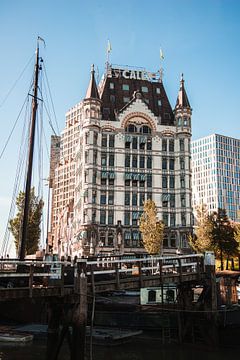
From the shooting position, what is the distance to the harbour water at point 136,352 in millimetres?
23875

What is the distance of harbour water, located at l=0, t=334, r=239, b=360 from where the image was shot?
2388cm

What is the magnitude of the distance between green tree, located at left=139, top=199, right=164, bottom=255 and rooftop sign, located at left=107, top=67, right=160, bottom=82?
36.0m

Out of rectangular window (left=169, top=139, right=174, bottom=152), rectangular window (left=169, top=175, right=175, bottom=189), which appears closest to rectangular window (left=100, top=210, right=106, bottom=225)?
rectangular window (left=169, top=175, right=175, bottom=189)

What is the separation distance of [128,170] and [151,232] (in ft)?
53.2

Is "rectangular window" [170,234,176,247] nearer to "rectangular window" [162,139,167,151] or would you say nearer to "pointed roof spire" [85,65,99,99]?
"rectangular window" [162,139,167,151]

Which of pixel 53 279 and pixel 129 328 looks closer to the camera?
pixel 53 279

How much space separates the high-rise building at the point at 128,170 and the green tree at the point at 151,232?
8187 millimetres

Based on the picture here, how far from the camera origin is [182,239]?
75.1 m

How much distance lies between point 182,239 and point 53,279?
2243 inches

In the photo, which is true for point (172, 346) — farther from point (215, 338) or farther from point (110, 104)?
point (110, 104)

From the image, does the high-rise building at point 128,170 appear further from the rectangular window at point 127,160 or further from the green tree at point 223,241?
the green tree at point 223,241

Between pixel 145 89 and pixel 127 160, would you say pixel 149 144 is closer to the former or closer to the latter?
pixel 127 160

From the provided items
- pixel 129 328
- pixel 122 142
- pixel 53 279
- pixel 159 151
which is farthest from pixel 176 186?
pixel 53 279

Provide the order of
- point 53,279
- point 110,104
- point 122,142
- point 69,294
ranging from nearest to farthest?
1. point 69,294
2. point 53,279
3. point 122,142
4. point 110,104
